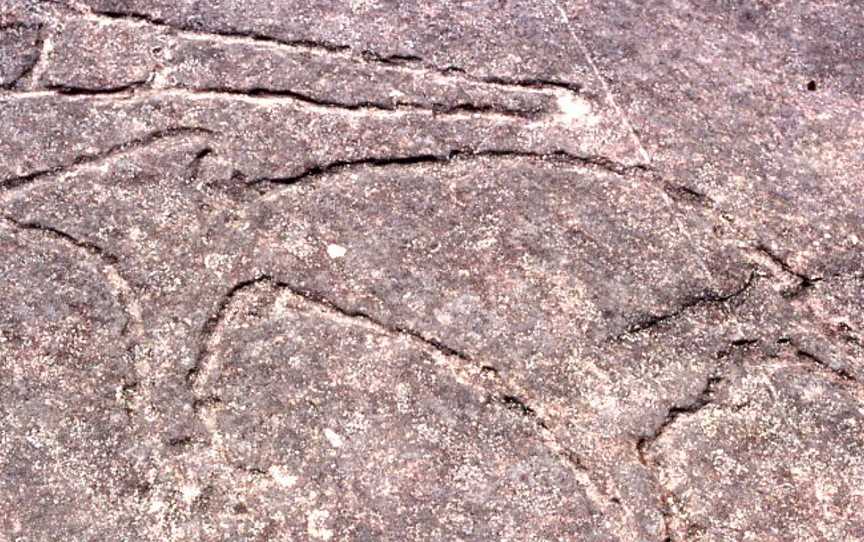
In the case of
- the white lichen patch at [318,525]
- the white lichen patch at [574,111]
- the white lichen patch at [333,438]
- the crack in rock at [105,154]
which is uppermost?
the white lichen patch at [574,111]

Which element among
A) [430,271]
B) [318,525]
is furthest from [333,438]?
[430,271]

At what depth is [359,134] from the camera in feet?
8.45

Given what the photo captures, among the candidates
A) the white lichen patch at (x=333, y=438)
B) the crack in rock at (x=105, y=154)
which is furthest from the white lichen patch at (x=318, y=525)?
the crack in rock at (x=105, y=154)

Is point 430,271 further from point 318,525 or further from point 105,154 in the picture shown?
point 105,154

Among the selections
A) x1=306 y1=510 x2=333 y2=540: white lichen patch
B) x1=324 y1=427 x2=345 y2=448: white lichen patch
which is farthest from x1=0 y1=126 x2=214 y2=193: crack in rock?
x1=306 y1=510 x2=333 y2=540: white lichen patch

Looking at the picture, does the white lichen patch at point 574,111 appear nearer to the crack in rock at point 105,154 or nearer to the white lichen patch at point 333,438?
the crack in rock at point 105,154

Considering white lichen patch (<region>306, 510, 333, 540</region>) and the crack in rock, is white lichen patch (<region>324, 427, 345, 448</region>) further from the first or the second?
the crack in rock

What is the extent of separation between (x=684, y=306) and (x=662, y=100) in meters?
0.58

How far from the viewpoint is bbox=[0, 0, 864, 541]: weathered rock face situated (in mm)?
2123

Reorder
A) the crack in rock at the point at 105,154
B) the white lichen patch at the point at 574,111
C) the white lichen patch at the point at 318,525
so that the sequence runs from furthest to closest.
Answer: the white lichen patch at the point at 574,111 → the crack in rock at the point at 105,154 → the white lichen patch at the point at 318,525

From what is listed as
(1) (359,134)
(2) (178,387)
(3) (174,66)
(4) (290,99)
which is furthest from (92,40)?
(2) (178,387)

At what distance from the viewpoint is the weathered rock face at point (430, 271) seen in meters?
2.12

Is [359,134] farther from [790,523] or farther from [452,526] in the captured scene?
[790,523]

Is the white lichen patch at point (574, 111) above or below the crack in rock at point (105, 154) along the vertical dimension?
above
